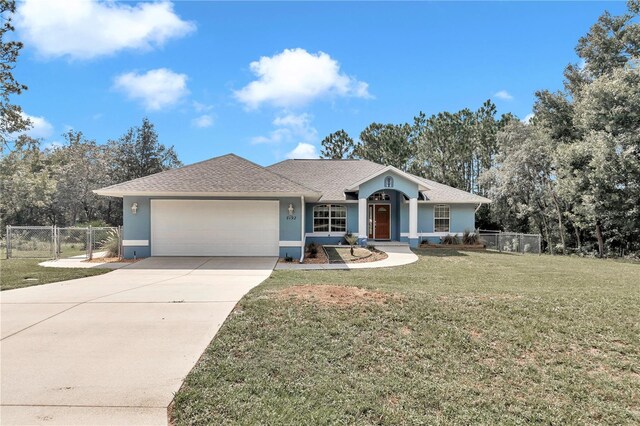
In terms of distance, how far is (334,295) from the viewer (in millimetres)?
7027

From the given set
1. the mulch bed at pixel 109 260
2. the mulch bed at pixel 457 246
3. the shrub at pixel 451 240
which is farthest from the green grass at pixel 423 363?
the shrub at pixel 451 240

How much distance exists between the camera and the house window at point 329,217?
67.7ft

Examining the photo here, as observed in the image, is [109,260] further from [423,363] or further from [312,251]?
[423,363]

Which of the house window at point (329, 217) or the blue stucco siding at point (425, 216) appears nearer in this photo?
the house window at point (329, 217)

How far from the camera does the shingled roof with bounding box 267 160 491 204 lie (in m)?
21.1

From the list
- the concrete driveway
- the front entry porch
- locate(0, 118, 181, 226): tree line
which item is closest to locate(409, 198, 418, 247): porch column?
the front entry porch

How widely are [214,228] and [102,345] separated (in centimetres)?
1019

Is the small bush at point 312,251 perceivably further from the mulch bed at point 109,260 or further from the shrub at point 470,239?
the shrub at point 470,239

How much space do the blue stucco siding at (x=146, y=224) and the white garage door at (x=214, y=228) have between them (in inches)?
8.1

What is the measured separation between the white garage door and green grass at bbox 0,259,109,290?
3.40 meters

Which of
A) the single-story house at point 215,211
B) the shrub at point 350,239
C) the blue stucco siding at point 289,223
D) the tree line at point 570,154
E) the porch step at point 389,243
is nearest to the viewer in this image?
the single-story house at point 215,211

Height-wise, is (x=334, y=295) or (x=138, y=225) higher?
(x=138, y=225)

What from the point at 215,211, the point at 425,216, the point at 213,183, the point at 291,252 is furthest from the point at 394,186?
the point at 213,183

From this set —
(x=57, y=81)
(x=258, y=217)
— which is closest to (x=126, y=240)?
(x=258, y=217)
